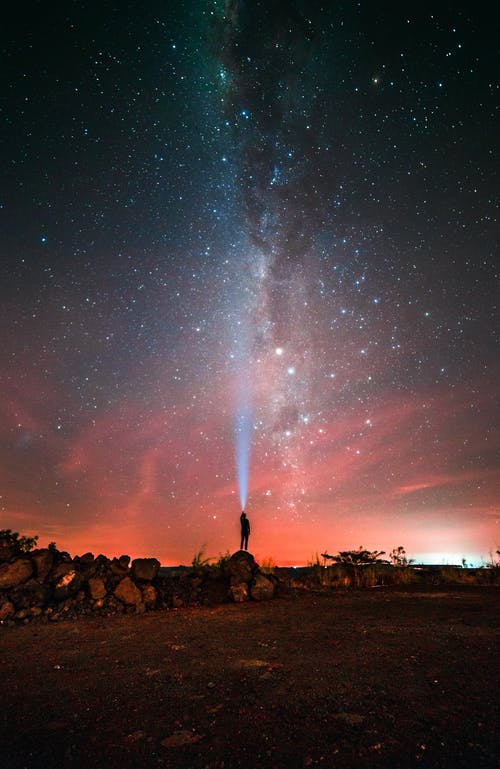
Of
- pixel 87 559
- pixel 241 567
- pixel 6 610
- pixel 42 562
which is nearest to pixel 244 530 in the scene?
pixel 241 567

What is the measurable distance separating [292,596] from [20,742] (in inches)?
329

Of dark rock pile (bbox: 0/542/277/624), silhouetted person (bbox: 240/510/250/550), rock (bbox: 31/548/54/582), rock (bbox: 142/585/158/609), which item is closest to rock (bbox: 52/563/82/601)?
dark rock pile (bbox: 0/542/277/624)

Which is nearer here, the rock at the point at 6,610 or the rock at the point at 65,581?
the rock at the point at 6,610

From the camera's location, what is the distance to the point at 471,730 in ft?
10.0

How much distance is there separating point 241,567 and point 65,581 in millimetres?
4455

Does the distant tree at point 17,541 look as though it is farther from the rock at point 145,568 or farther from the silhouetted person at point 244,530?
the silhouetted person at point 244,530

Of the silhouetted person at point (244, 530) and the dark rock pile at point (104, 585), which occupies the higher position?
the silhouetted person at point (244, 530)

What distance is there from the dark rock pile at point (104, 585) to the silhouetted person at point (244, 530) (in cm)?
299

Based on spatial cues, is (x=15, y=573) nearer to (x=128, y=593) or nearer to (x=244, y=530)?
(x=128, y=593)

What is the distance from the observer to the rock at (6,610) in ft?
29.4

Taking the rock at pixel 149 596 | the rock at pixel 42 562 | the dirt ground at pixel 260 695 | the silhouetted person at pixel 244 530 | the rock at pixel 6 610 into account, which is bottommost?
the dirt ground at pixel 260 695

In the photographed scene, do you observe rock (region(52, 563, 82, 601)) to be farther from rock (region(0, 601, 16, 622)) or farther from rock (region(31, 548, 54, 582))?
rock (region(0, 601, 16, 622))

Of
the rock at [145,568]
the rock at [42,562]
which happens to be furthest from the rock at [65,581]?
the rock at [145,568]

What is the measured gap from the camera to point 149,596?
10227 millimetres
